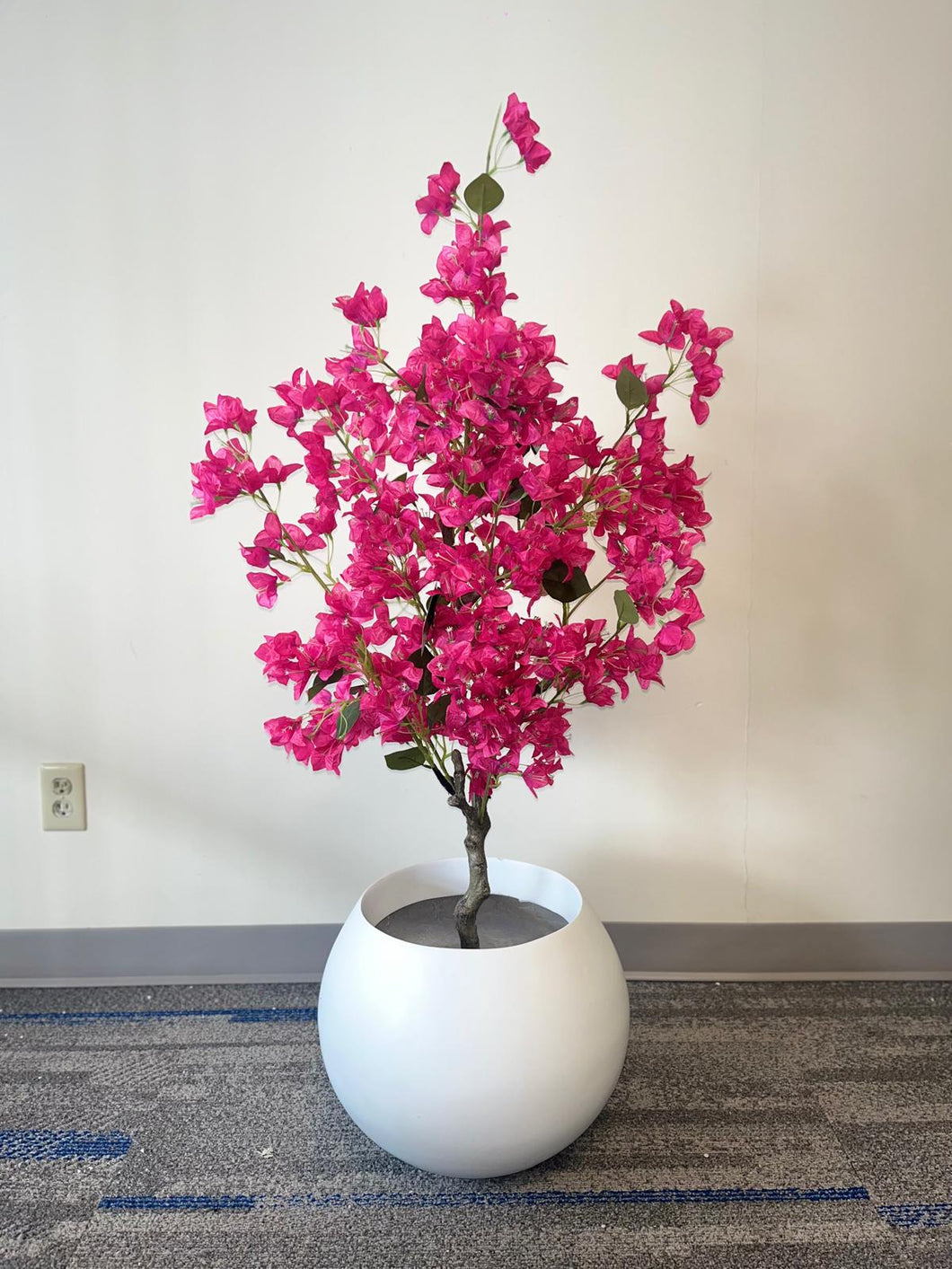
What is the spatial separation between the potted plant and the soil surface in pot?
45 millimetres

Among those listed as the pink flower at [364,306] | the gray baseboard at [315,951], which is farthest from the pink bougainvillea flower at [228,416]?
the gray baseboard at [315,951]

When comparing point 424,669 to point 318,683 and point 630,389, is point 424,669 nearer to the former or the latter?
point 318,683

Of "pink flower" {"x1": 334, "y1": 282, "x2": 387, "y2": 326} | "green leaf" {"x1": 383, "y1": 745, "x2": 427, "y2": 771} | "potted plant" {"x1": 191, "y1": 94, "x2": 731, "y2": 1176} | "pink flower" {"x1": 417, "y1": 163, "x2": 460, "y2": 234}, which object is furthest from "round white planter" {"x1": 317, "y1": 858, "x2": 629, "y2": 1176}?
"pink flower" {"x1": 417, "y1": 163, "x2": 460, "y2": 234}

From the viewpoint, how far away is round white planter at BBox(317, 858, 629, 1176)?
2.99 ft

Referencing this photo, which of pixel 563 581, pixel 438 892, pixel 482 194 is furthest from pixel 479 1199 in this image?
pixel 482 194

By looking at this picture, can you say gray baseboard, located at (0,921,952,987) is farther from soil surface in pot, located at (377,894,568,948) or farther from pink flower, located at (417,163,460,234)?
pink flower, located at (417,163,460,234)

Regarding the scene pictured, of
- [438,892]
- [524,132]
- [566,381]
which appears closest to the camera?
[524,132]

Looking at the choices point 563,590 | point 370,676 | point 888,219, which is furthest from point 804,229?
point 370,676

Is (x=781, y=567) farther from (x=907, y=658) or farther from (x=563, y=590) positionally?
(x=563, y=590)

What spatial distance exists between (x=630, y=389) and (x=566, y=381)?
51 centimetres

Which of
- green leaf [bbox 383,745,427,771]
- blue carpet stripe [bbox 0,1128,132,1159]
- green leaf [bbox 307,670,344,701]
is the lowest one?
blue carpet stripe [bbox 0,1128,132,1159]

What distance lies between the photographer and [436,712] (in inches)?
37.8

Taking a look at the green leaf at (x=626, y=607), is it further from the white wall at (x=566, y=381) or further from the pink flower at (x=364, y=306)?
the white wall at (x=566, y=381)

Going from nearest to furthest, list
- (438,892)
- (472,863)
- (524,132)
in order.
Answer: (524,132), (472,863), (438,892)
